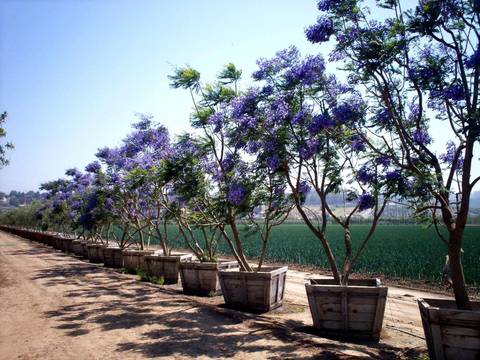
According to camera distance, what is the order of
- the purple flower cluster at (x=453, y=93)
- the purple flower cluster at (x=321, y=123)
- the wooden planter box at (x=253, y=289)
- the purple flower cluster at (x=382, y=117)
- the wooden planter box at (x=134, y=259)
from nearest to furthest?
1. the purple flower cluster at (x=453, y=93)
2. the purple flower cluster at (x=382, y=117)
3. the purple flower cluster at (x=321, y=123)
4. the wooden planter box at (x=253, y=289)
5. the wooden planter box at (x=134, y=259)

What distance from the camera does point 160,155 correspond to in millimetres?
13227

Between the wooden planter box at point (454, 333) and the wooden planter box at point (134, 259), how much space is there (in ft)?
41.4

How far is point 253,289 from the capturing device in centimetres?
908

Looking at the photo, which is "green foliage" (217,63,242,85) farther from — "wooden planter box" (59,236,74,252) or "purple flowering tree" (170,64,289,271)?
"wooden planter box" (59,236,74,252)

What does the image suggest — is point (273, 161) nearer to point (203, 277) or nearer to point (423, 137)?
point (423, 137)

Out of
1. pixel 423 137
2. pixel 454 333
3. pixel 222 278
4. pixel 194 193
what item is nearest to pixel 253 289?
pixel 222 278

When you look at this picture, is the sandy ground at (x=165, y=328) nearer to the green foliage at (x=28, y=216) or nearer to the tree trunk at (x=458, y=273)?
the tree trunk at (x=458, y=273)

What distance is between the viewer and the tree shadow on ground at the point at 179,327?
6.22 meters

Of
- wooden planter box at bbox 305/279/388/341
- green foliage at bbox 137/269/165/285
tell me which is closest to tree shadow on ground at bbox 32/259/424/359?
wooden planter box at bbox 305/279/388/341

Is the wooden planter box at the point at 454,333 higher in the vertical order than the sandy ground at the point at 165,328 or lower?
higher

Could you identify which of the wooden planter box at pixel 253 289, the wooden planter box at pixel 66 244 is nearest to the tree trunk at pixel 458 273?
the wooden planter box at pixel 253 289

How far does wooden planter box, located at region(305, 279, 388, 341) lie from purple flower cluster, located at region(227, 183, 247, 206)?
2620 millimetres

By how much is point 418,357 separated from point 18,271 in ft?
57.1

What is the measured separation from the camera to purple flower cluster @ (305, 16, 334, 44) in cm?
673
